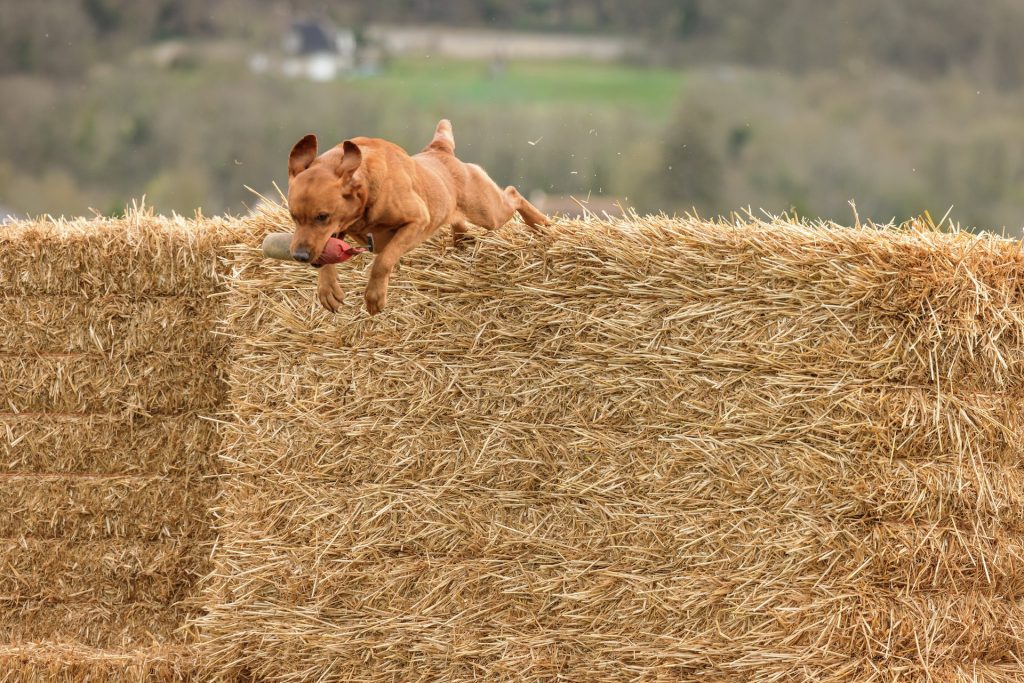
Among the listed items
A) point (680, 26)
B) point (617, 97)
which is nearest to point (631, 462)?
point (617, 97)

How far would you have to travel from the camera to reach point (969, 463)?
191 inches

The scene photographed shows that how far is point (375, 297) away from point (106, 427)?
115 inches

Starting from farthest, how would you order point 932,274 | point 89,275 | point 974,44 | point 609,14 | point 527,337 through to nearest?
1. point 974,44
2. point 609,14
3. point 89,275
4. point 527,337
5. point 932,274

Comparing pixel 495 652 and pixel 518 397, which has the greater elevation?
pixel 518 397

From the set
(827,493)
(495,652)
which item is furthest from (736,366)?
(495,652)

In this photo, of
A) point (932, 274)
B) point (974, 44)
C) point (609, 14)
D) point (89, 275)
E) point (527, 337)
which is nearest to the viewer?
point (932, 274)

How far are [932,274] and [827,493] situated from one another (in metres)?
1.01

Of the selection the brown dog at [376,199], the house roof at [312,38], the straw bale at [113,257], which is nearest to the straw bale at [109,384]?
the straw bale at [113,257]

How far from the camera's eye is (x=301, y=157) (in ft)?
13.0

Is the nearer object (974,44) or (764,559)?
(764,559)

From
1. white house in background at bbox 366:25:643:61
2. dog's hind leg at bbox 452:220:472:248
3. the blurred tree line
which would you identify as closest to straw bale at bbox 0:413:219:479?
dog's hind leg at bbox 452:220:472:248

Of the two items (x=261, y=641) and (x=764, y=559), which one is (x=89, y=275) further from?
(x=764, y=559)

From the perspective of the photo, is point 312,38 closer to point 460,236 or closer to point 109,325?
point 109,325

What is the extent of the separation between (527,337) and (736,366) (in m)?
0.92
